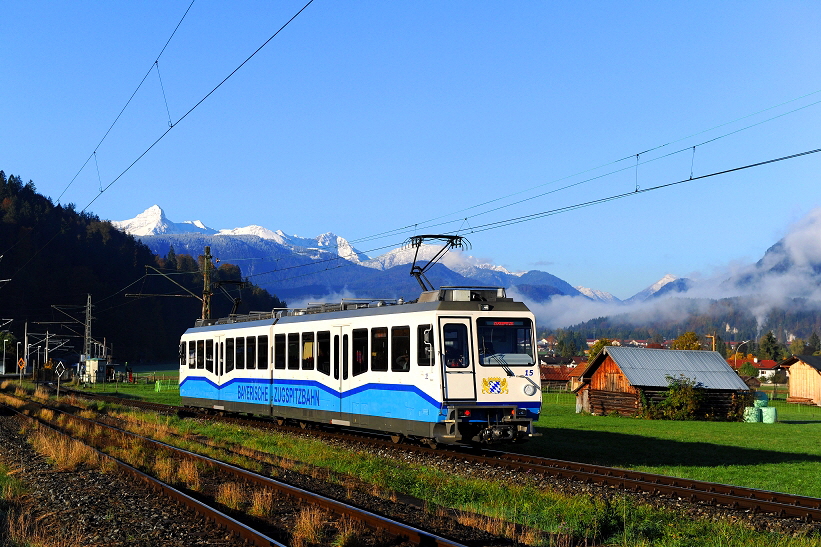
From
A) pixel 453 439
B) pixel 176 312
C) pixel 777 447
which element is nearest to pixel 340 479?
pixel 453 439

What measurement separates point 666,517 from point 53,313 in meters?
135

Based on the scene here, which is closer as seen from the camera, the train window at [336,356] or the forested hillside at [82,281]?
the train window at [336,356]

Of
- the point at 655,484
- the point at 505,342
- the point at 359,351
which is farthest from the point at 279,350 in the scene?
the point at 655,484

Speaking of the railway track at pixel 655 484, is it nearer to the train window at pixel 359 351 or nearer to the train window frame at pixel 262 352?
the train window at pixel 359 351

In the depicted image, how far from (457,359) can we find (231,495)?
261 inches

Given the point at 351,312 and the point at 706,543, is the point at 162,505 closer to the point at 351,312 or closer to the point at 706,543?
the point at 706,543

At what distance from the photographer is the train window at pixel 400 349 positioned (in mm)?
18688

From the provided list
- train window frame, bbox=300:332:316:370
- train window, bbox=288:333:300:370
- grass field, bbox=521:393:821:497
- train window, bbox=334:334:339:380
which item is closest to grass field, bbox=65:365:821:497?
grass field, bbox=521:393:821:497

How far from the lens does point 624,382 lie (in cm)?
4931

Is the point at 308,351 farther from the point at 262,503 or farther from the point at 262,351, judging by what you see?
the point at 262,503

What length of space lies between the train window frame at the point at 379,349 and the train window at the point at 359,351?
0.37m

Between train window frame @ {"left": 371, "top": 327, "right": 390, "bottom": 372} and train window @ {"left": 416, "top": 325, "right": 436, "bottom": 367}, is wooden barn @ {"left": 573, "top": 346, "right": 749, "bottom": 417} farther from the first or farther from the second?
train window @ {"left": 416, "top": 325, "right": 436, "bottom": 367}

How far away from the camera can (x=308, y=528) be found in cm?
1023

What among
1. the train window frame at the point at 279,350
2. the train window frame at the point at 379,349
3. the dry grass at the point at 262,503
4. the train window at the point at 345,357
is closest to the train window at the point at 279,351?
the train window frame at the point at 279,350
